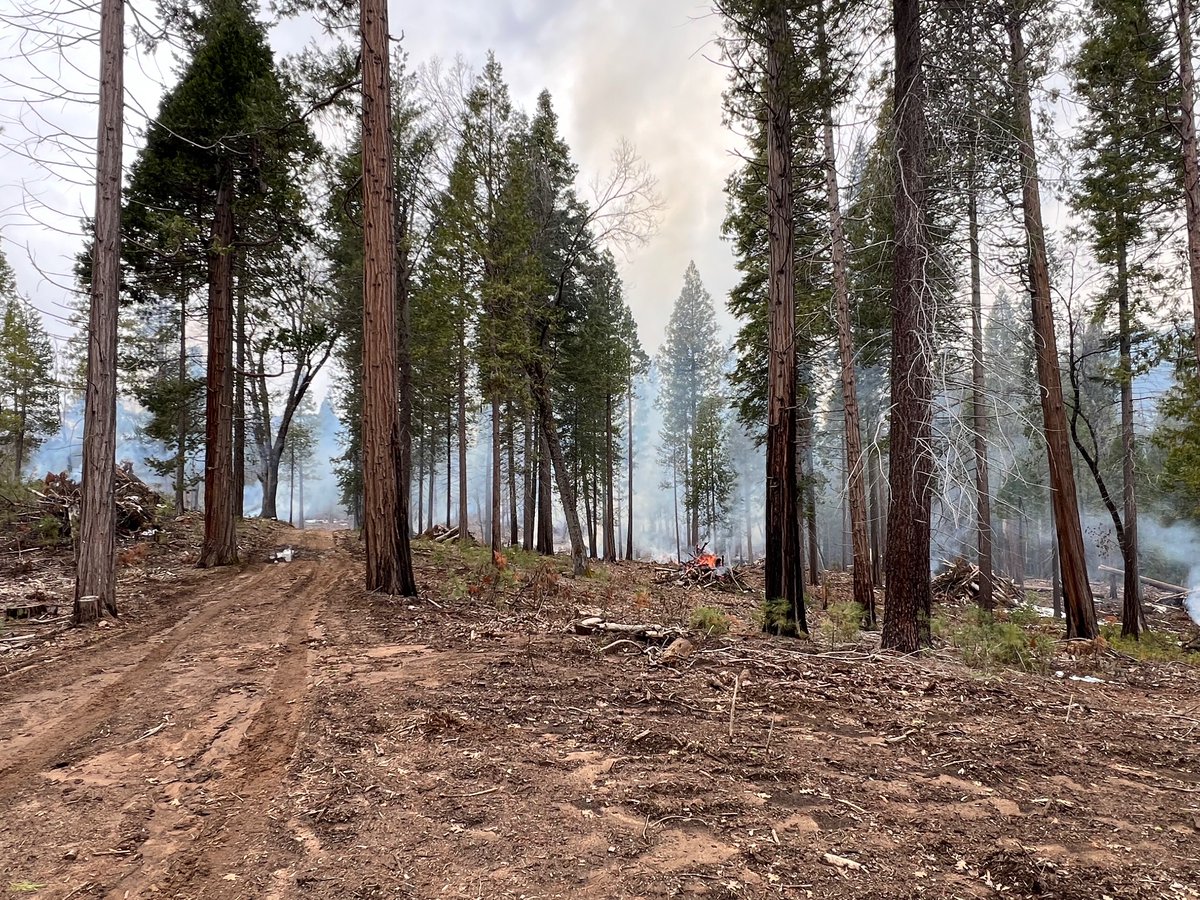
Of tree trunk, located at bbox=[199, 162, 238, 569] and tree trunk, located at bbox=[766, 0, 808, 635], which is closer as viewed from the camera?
tree trunk, located at bbox=[766, 0, 808, 635]

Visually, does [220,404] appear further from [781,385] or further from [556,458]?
[781,385]

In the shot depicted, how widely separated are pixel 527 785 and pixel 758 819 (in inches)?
41.1

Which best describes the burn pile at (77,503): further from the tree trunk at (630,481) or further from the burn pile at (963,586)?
the burn pile at (963,586)

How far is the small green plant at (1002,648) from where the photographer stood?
18.9 ft

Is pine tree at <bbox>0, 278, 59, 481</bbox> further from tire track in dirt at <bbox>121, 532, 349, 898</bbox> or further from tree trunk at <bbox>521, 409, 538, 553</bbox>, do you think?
tire track in dirt at <bbox>121, 532, 349, 898</bbox>

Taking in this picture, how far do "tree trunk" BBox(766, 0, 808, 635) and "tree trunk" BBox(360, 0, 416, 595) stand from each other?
202 inches

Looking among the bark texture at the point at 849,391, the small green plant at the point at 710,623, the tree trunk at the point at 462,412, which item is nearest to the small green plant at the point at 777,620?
the small green plant at the point at 710,623

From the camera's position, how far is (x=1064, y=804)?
94.3 inches

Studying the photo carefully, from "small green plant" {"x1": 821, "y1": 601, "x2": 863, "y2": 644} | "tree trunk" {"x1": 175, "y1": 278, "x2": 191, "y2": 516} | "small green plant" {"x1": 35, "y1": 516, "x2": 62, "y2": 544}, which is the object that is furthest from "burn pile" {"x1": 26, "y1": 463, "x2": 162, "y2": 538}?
"small green plant" {"x1": 821, "y1": 601, "x2": 863, "y2": 644}

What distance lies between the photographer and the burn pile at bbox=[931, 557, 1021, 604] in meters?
18.6

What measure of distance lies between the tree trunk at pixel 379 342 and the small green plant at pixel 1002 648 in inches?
281

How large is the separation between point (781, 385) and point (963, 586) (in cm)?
1710

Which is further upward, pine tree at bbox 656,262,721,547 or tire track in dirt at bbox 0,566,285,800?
pine tree at bbox 656,262,721,547

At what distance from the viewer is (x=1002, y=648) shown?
606 cm
